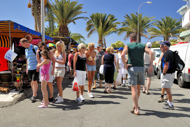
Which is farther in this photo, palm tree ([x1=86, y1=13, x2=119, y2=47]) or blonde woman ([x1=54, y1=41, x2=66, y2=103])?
palm tree ([x1=86, y1=13, x2=119, y2=47])

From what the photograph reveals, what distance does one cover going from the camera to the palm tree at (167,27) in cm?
2750

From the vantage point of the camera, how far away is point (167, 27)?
90.9 ft

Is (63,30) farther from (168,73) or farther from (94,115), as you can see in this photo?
(94,115)

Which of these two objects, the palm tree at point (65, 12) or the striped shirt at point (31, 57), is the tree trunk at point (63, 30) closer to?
the palm tree at point (65, 12)

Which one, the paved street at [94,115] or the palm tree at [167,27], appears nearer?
the paved street at [94,115]

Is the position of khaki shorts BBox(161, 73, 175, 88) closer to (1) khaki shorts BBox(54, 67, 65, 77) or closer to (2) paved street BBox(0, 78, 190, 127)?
(2) paved street BBox(0, 78, 190, 127)

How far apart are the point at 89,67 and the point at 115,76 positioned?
1.59 m

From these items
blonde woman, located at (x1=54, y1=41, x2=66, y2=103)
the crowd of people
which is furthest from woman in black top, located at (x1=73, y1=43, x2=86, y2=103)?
blonde woman, located at (x1=54, y1=41, x2=66, y2=103)

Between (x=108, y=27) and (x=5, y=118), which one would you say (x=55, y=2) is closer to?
(x=108, y=27)

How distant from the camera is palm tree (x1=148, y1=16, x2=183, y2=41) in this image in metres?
27.5

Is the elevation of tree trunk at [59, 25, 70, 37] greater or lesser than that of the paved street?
greater

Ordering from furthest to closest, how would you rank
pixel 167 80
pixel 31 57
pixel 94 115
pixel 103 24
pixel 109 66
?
pixel 103 24 < pixel 109 66 < pixel 31 57 < pixel 167 80 < pixel 94 115

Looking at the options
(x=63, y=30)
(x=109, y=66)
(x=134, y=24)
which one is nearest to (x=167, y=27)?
(x=134, y=24)

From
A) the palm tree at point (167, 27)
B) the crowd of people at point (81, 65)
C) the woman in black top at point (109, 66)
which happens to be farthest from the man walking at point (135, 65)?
the palm tree at point (167, 27)
